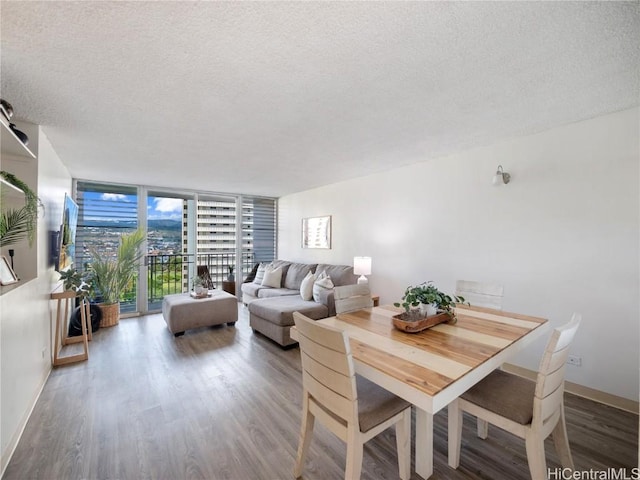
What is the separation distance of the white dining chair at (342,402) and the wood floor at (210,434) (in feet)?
1.08

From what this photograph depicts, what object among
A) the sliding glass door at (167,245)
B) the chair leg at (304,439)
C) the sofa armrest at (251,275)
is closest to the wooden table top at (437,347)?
the chair leg at (304,439)

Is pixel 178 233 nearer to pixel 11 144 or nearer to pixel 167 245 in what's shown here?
pixel 167 245

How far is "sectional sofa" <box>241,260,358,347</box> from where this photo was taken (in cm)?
349

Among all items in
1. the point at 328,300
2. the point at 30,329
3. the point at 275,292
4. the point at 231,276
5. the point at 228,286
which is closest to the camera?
the point at 30,329

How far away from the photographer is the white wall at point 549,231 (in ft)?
7.39

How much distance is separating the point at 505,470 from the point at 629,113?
275 cm

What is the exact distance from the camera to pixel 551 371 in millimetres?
1300

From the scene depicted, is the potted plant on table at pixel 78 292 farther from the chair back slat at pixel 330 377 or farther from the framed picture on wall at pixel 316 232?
the framed picture on wall at pixel 316 232

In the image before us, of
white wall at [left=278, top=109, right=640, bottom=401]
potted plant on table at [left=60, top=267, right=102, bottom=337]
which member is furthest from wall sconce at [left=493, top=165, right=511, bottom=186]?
potted plant on table at [left=60, top=267, right=102, bottom=337]

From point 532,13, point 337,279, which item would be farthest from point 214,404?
point 532,13

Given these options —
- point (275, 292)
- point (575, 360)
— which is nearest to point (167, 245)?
point (275, 292)

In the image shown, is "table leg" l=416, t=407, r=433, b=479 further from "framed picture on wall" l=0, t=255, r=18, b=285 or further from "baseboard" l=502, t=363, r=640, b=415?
"framed picture on wall" l=0, t=255, r=18, b=285

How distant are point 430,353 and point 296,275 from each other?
385 cm

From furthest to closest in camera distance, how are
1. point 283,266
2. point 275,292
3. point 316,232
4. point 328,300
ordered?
point 283,266
point 316,232
point 275,292
point 328,300
